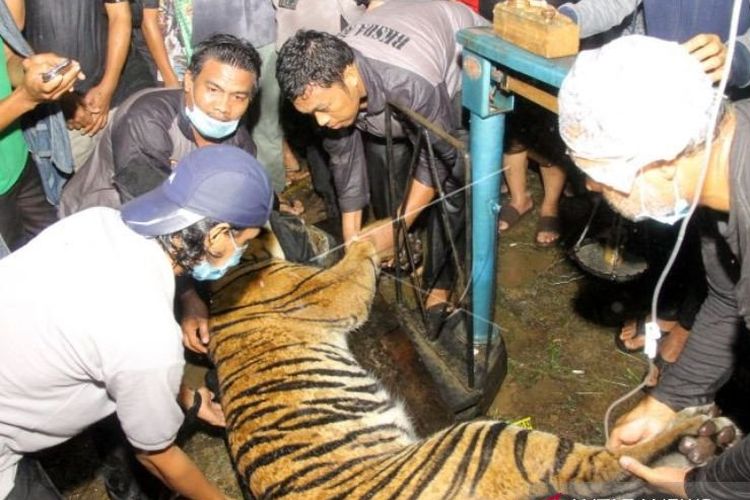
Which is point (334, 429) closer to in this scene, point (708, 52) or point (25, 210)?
point (708, 52)

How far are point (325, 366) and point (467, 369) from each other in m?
0.77

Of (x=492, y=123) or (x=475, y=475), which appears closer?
(x=475, y=475)

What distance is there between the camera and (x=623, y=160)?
1.53m

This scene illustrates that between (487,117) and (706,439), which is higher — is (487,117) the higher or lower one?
the higher one

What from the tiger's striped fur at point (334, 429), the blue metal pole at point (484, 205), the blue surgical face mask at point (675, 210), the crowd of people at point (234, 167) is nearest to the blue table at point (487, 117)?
the blue metal pole at point (484, 205)

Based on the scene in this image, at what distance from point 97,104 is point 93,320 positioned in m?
2.30

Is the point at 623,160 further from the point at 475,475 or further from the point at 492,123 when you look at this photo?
the point at 475,475

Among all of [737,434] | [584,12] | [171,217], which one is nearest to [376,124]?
[584,12]

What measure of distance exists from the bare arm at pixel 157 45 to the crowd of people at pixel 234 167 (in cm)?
1

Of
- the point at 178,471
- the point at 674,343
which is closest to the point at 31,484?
the point at 178,471

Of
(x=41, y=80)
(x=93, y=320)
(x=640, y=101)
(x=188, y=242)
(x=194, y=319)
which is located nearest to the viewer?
(x=640, y=101)

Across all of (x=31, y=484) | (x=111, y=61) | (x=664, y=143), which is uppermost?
(x=664, y=143)

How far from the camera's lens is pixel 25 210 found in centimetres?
346

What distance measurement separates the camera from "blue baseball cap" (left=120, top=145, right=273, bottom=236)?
1948 mm
